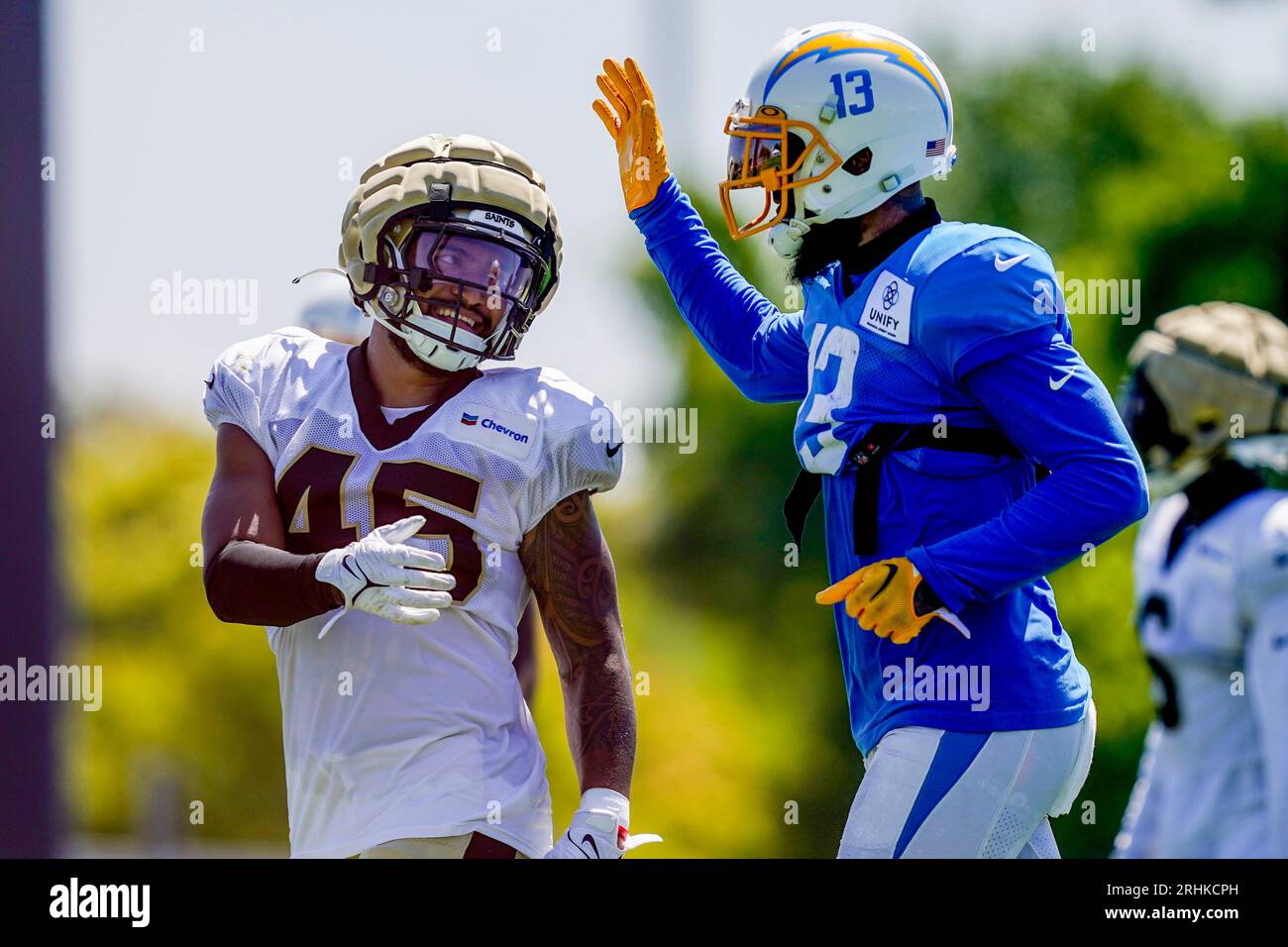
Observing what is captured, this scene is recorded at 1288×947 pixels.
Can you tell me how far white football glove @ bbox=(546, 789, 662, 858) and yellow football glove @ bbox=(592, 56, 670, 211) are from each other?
1.40m

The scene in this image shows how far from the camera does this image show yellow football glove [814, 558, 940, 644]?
10.4ft

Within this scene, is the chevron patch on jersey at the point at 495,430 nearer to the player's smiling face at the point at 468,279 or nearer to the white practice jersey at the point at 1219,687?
the player's smiling face at the point at 468,279

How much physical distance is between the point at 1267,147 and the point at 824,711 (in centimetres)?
625

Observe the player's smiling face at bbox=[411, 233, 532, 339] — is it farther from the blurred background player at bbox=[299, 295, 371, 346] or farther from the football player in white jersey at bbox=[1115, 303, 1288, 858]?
the football player in white jersey at bbox=[1115, 303, 1288, 858]

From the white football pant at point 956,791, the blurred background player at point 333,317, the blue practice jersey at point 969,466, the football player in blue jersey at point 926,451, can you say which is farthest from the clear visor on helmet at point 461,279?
the blurred background player at point 333,317

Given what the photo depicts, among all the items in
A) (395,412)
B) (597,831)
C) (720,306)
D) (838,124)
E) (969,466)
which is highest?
(838,124)

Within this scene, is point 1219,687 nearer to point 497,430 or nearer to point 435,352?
point 497,430

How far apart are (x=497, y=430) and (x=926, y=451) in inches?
33.0

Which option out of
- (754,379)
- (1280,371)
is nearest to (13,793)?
(754,379)

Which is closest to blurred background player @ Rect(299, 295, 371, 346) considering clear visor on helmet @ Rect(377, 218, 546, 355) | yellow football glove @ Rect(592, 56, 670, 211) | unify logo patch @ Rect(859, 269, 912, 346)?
yellow football glove @ Rect(592, 56, 670, 211)

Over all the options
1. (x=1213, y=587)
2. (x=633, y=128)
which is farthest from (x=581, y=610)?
(x=1213, y=587)

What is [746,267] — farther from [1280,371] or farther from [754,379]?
[754,379]

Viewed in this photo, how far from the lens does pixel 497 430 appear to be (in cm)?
338
